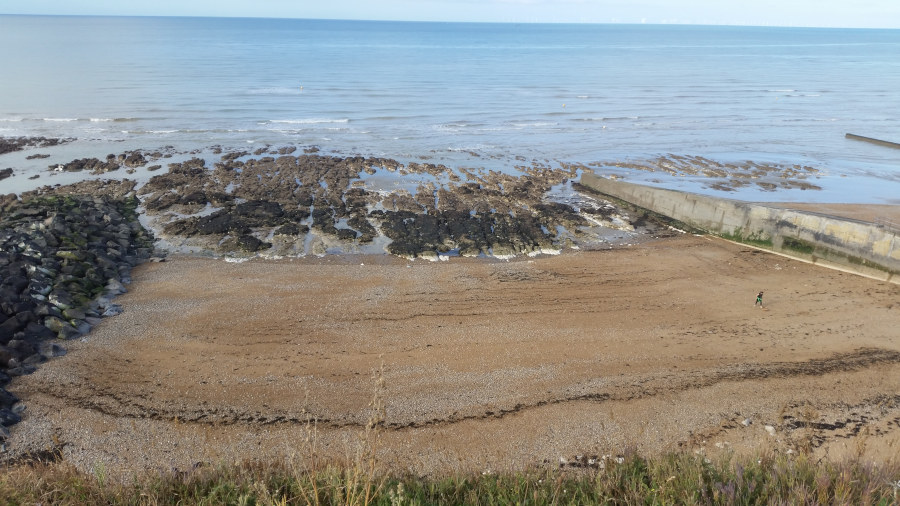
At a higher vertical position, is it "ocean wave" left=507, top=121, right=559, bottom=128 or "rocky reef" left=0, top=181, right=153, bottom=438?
"ocean wave" left=507, top=121, right=559, bottom=128

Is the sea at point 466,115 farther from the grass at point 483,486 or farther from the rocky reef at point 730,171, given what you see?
the grass at point 483,486

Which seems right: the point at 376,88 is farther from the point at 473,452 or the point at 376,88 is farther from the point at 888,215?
the point at 473,452

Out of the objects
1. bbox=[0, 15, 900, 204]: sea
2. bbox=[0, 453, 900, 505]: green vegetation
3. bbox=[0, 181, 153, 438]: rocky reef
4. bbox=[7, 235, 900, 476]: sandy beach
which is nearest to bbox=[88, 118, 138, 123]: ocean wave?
bbox=[0, 15, 900, 204]: sea

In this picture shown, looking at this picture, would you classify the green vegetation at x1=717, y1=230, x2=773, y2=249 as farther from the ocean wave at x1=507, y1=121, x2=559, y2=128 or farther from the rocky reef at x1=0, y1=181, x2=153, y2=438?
the ocean wave at x1=507, y1=121, x2=559, y2=128

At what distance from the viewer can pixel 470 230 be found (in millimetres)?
A: 17359

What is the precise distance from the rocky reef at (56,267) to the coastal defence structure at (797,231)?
17.4 metres

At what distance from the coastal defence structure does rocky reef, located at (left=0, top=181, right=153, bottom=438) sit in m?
17.4

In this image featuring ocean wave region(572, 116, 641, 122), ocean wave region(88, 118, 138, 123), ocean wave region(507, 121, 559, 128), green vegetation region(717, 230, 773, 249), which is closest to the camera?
green vegetation region(717, 230, 773, 249)

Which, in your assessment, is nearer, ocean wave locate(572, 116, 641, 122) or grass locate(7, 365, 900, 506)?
grass locate(7, 365, 900, 506)

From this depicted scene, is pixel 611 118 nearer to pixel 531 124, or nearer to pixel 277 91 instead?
pixel 531 124

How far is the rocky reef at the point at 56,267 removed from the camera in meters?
10.0

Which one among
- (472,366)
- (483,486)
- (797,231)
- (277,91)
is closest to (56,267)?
(472,366)

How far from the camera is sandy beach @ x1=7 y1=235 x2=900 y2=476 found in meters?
8.20

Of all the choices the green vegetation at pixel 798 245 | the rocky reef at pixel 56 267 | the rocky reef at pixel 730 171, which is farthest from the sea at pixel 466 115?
the green vegetation at pixel 798 245
